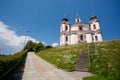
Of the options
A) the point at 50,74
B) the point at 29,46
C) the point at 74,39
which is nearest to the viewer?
the point at 50,74

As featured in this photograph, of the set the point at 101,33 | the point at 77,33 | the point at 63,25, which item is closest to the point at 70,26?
the point at 63,25

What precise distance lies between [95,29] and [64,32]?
17.1m

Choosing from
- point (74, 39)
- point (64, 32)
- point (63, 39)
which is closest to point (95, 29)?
point (74, 39)

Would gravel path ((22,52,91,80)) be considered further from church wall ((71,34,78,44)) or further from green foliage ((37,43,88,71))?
church wall ((71,34,78,44))

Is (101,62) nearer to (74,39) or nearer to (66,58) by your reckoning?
(66,58)

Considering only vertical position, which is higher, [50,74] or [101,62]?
[101,62]

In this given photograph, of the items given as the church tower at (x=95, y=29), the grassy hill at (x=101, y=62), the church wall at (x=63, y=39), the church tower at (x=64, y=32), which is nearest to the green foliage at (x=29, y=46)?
the church tower at (x=64, y=32)

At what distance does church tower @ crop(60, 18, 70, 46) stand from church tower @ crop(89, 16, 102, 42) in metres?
13.6

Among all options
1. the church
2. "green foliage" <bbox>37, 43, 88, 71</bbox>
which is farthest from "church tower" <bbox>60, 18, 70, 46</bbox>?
"green foliage" <bbox>37, 43, 88, 71</bbox>

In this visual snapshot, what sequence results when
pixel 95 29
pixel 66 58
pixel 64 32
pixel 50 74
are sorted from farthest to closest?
pixel 64 32
pixel 95 29
pixel 66 58
pixel 50 74

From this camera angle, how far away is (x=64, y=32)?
2256 inches

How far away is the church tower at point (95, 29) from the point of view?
53750 mm

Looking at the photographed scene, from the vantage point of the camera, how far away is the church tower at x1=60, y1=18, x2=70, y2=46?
56.0 meters

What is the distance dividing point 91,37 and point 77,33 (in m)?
7.51
